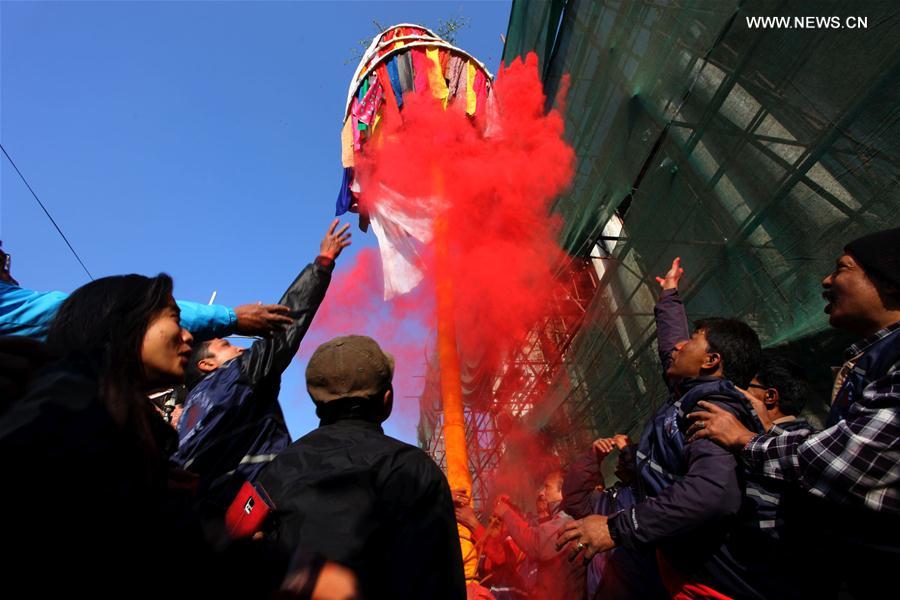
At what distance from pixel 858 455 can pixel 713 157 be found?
590 centimetres

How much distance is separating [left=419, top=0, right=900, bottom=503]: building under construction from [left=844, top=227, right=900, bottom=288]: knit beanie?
8.44 feet

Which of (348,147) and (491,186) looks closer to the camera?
(348,147)

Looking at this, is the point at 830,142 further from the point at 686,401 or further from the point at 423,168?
the point at 423,168

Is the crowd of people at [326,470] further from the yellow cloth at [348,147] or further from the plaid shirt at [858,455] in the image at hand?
the yellow cloth at [348,147]

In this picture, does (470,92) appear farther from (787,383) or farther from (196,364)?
(196,364)

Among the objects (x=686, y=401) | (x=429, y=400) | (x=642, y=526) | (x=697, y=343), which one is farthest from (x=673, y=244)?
(x=429, y=400)

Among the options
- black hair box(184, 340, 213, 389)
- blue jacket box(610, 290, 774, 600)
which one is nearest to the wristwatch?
blue jacket box(610, 290, 774, 600)

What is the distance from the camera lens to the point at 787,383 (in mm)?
3078

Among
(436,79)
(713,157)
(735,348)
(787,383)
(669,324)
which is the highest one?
(436,79)

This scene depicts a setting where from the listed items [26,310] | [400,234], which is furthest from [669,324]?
[400,234]

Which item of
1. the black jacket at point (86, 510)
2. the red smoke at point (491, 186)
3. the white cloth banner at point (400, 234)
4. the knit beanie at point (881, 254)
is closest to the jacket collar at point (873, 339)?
the knit beanie at point (881, 254)

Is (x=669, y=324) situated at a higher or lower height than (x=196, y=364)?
higher

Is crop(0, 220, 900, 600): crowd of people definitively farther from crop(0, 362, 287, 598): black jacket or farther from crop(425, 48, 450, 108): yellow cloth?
crop(425, 48, 450, 108): yellow cloth

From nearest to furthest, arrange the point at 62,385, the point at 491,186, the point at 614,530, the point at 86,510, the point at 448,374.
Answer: the point at 86,510, the point at 62,385, the point at 614,530, the point at 448,374, the point at 491,186
